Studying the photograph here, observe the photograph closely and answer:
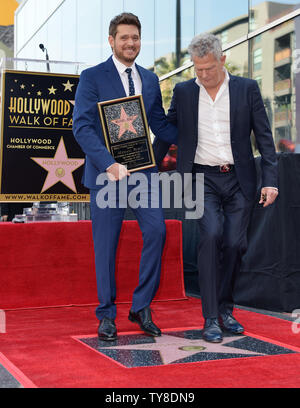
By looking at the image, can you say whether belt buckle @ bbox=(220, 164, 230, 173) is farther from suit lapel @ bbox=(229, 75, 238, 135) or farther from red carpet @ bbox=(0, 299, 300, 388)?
red carpet @ bbox=(0, 299, 300, 388)

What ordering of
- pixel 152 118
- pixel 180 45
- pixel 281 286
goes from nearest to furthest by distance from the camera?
pixel 152 118 → pixel 281 286 → pixel 180 45

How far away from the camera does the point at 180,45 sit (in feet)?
39.3

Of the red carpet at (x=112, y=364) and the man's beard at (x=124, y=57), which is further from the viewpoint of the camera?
the man's beard at (x=124, y=57)

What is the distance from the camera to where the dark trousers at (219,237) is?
3662mm

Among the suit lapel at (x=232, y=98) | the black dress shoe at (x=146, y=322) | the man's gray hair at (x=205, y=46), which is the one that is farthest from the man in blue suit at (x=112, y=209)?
the suit lapel at (x=232, y=98)

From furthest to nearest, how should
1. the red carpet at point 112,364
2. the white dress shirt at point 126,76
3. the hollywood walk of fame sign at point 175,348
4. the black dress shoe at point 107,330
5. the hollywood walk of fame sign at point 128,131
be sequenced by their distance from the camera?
the white dress shirt at point 126,76 → the hollywood walk of fame sign at point 128,131 → the black dress shoe at point 107,330 → the hollywood walk of fame sign at point 175,348 → the red carpet at point 112,364

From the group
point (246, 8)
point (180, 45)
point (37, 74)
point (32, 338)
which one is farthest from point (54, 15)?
point (32, 338)

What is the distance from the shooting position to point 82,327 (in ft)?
13.7

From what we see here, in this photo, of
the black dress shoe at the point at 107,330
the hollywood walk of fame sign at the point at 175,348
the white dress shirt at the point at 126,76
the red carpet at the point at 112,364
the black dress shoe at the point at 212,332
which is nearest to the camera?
the red carpet at the point at 112,364

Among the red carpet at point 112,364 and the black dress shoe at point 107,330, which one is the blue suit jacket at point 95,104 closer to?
the black dress shoe at point 107,330

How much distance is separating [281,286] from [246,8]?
5944 mm

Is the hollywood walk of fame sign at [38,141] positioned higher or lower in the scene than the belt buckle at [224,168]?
higher

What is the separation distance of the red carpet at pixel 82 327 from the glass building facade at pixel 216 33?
3.44m

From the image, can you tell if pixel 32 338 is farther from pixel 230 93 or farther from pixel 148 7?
pixel 148 7
